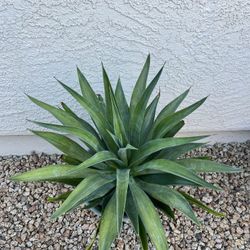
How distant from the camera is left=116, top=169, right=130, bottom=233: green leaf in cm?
154

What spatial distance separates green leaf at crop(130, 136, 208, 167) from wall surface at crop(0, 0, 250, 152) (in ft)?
2.03

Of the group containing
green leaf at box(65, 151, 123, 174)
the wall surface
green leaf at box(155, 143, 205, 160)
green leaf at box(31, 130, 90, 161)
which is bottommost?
green leaf at box(65, 151, 123, 174)

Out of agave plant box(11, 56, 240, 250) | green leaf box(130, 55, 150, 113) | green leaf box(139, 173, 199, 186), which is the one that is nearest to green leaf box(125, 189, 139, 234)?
agave plant box(11, 56, 240, 250)

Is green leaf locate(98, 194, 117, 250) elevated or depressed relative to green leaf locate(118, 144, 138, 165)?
depressed

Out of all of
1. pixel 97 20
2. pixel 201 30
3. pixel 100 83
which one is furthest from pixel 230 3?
pixel 100 83

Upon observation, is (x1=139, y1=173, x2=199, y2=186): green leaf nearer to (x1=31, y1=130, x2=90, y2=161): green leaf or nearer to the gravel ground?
(x1=31, y1=130, x2=90, y2=161): green leaf

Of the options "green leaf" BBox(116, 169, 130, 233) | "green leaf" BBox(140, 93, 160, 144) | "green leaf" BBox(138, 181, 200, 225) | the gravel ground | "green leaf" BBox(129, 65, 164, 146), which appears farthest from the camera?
the gravel ground

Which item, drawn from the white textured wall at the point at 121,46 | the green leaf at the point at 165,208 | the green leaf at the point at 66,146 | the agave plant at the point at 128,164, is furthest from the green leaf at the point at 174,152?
the white textured wall at the point at 121,46

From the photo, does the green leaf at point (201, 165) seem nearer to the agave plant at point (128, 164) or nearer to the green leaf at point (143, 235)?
the agave plant at point (128, 164)

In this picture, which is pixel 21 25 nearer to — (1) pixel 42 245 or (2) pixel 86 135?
(2) pixel 86 135

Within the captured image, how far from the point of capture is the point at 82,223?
234cm

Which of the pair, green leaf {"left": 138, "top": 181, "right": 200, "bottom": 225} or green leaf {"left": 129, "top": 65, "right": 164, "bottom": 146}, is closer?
green leaf {"left": 138, "top": 181, "right": 200, "bottom": 225}

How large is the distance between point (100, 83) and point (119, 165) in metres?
0.64

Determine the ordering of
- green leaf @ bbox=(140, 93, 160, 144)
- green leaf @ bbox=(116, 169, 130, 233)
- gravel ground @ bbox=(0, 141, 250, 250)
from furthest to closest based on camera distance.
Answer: gravel ground @ bbox=(0, 141, 250, 250) → green leaf @ bbox=(140, 93, 160, 144) → green leaf @ bbox=(116, 169, 130, 233)
